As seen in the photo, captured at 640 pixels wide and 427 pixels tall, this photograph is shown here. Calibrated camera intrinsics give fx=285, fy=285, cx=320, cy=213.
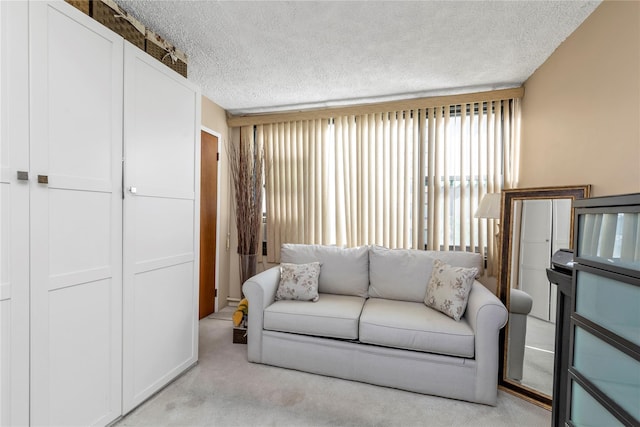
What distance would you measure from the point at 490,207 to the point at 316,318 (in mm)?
1800

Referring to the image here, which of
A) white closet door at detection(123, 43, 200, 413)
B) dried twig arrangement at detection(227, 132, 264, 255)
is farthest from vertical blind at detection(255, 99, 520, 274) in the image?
white closet door at detection(123, 43, 200, 413)

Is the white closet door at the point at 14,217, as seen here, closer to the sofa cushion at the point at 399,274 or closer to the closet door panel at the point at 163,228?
the closet door panel at the point at 163,228

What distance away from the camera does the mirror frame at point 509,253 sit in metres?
1.93

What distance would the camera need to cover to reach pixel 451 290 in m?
2.24

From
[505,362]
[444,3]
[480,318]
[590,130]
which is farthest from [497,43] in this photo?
[505,362]

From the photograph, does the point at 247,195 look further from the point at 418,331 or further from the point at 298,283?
the point at 418,331

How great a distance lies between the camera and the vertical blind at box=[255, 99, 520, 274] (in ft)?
9.70

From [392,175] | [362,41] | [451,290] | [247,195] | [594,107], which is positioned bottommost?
[451,290]

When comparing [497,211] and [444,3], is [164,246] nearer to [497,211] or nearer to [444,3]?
[444,3]

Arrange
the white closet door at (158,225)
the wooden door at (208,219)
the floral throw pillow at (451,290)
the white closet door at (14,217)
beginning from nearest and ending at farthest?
the white closet door at (14,217) → the white closet door at (158,225) → the floral throw pillow at (451,290) → the wooden door at (208,219)

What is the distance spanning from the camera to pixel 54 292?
4.50 ft

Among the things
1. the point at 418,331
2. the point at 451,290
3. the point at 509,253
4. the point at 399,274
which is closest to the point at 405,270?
the point at 399,274

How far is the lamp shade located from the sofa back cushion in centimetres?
37

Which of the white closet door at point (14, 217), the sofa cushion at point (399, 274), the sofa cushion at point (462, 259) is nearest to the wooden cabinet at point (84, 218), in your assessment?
the white closet door at point (14, 217)
